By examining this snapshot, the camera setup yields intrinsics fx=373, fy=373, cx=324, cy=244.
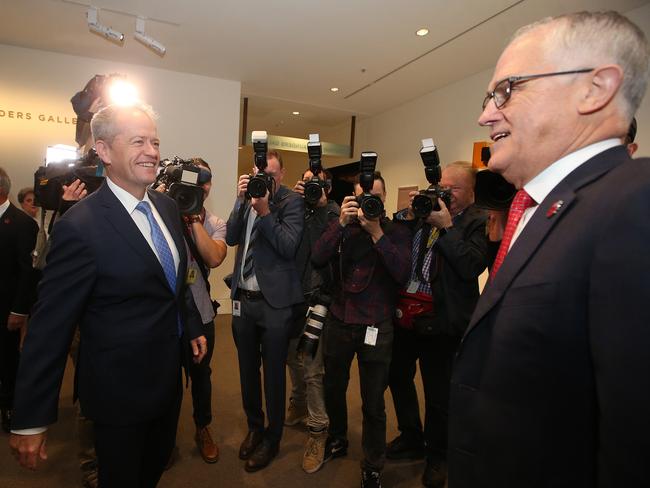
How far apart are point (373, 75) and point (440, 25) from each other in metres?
1.50

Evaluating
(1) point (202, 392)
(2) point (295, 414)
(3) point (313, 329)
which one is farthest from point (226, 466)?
(3) point (313, 329)

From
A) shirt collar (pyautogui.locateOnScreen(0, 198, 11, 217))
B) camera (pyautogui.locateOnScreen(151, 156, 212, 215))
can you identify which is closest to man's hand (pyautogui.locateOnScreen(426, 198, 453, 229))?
camera (pyautogui.locateOnScreen(151, 156, 212, 215))

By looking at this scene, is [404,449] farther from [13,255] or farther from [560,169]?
[13,255]

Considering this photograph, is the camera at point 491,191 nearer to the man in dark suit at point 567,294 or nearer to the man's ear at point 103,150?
the man in dark suit at point 567,294

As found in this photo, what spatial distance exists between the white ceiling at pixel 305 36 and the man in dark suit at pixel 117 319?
9.62 feet

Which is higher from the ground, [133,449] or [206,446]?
[133,449]

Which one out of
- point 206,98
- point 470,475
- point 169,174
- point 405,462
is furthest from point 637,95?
point 206,98

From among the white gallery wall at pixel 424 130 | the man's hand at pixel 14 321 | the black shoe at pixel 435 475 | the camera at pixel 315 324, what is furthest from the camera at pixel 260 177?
the white gallery wall at pixel 424 130

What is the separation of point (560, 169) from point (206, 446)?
2.34 meters

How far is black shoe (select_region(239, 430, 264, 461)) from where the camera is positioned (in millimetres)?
2235

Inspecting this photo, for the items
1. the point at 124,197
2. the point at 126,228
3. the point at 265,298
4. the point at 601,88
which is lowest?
the point at 265,298

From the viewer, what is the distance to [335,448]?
225cm

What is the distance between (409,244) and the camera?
1.96 m

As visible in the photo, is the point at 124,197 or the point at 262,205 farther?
the point at 262,205
